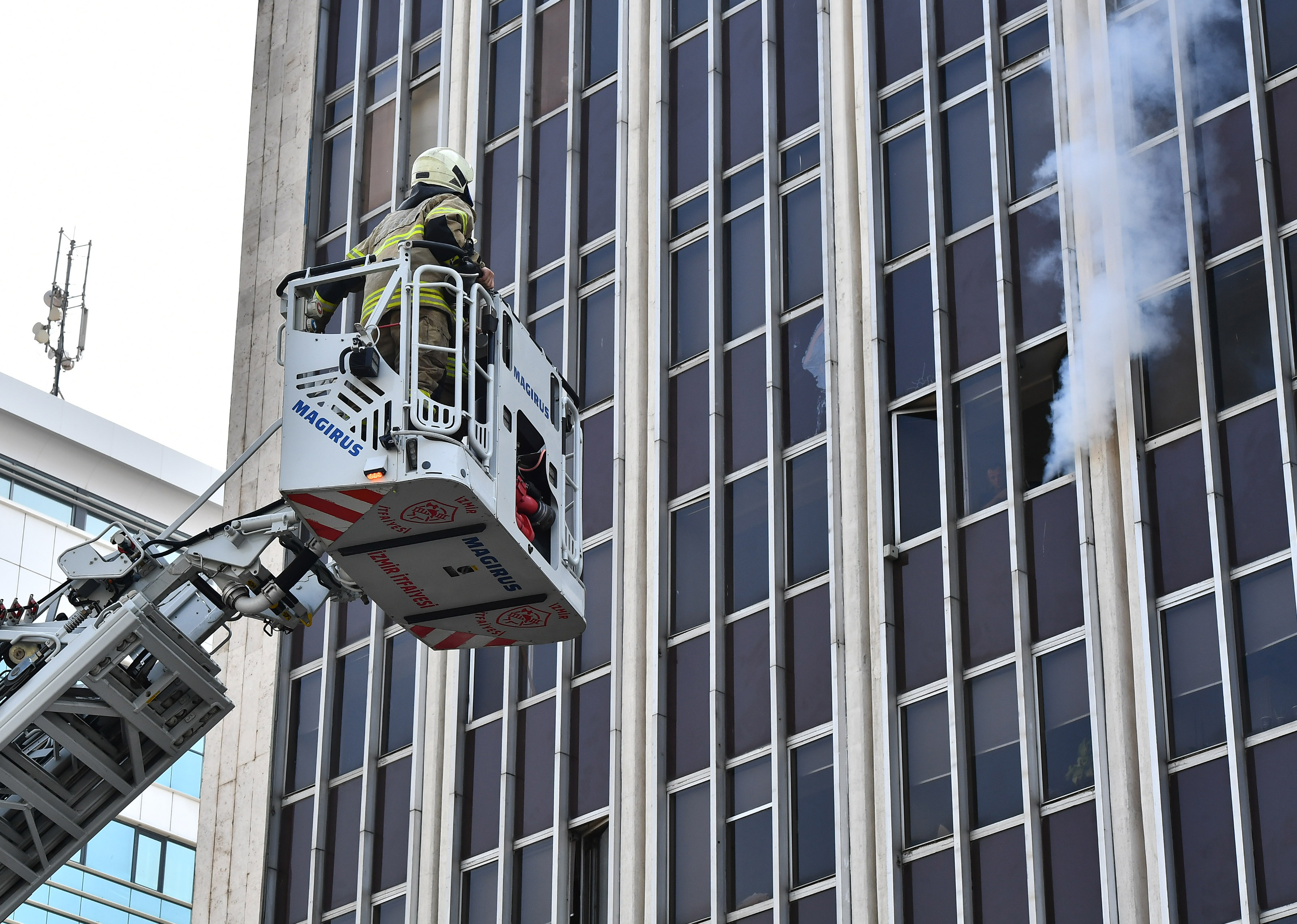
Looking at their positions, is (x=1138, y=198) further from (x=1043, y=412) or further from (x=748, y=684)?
(x=748, y=684)

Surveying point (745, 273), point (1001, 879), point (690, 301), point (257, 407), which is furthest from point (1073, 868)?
point (257, 407)

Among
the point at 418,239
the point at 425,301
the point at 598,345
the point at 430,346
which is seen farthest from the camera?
the point at 598,345

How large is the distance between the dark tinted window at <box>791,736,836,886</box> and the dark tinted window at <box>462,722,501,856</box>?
561 cm

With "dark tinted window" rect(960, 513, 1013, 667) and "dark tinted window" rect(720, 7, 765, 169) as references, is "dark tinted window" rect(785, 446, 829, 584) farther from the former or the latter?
"dark tinted window" rect(720, 7, 765, 169)

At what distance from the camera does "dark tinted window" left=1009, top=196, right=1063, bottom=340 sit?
1069 inches

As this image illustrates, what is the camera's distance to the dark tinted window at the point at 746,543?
29266 mm

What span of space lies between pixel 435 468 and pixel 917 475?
49.7ft

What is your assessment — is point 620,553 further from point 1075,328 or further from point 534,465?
point 534,465

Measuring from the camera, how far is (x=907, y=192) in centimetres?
2962

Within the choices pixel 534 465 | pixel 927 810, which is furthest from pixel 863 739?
pixel 534 465

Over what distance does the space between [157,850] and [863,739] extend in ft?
121

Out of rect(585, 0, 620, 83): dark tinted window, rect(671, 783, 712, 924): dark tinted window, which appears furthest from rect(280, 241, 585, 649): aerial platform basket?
rect(585, 0, 620, 83): dark tinted window

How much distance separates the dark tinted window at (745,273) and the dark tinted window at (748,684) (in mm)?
4632

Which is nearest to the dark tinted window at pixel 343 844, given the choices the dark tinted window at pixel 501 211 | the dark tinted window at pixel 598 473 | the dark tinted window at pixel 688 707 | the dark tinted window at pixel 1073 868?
the dark tinted window at pixel 598 473
